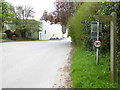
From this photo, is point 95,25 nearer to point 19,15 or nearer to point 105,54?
point 105,54

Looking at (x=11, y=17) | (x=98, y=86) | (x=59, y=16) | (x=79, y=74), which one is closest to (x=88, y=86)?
(x=98, y=86)

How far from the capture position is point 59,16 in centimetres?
1538

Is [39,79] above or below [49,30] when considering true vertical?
below

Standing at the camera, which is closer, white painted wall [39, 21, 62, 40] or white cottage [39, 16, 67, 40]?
white cottage [39, 16, 67, 40]

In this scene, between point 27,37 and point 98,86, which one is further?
point 27,37

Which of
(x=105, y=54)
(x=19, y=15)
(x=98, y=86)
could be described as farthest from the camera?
(x=19, y=15)

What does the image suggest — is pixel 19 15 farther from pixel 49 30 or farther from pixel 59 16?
pixel 59 16

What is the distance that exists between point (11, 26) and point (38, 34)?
624 cm

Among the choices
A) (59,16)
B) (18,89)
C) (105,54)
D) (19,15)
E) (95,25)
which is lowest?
(18,89)

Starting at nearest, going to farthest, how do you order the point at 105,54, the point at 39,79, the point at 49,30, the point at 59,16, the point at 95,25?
1. the point at 39,79
2. the point at 95,25
3. the point at 105,54
4. the point at 59,16
5. the point at 49,30

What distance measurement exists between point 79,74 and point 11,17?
79.1 ft

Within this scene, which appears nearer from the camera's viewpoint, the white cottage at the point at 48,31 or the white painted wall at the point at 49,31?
the white cottage at the point at 48,31

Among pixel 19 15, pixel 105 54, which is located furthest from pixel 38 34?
pixel 105 54

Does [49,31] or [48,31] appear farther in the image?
[49,31]
